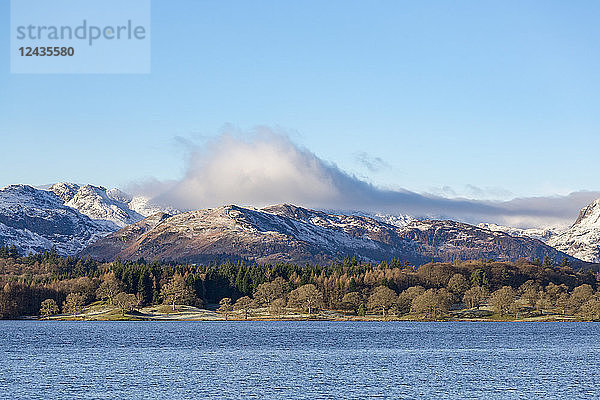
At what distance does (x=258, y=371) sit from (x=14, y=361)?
160 ft

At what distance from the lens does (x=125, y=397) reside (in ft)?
313

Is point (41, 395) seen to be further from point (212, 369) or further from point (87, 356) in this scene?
point (87, 356)

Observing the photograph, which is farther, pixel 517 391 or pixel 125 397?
pixel 517 391

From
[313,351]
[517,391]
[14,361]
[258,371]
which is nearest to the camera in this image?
[517,391]

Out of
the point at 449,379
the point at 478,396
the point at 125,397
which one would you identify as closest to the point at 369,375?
the point at 449,379

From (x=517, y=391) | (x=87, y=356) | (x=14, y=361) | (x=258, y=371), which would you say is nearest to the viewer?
(x=517, y=391)

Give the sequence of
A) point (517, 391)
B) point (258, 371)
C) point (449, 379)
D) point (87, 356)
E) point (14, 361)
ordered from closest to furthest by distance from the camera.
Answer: point (517, 391) < point (449, 379) < point (258, 371) < point (14, 361) < point (87, 356)

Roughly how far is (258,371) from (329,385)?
22411mm

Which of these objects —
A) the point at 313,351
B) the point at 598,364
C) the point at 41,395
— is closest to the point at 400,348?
the point at 313,351

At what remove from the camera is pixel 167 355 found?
15788cm

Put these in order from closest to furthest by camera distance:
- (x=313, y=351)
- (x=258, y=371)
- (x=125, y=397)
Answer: (x=125, y=397) < (x=258, y=371) < (x=313, y=351)

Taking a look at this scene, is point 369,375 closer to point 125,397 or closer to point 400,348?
point 125,397

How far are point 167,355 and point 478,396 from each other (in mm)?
78993

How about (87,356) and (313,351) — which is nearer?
→ (87,356)
